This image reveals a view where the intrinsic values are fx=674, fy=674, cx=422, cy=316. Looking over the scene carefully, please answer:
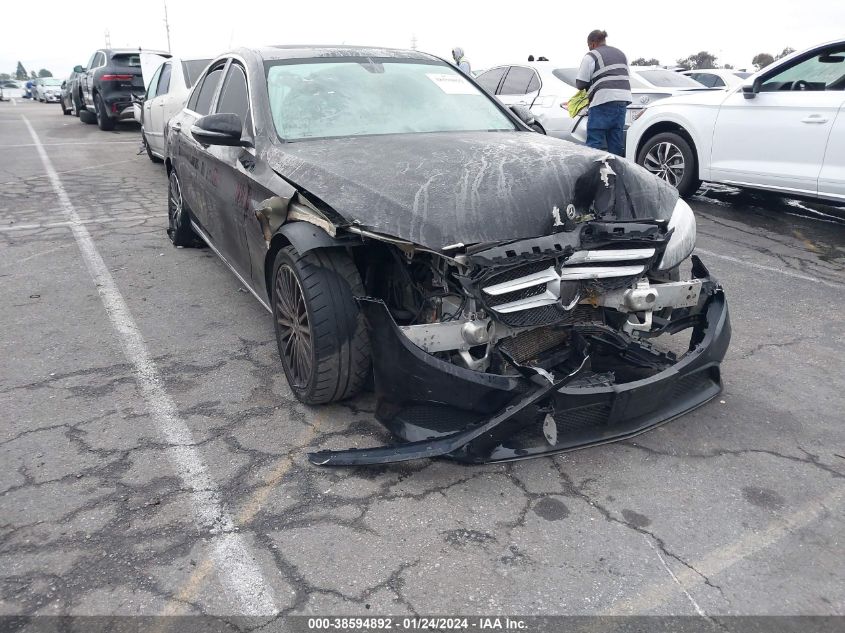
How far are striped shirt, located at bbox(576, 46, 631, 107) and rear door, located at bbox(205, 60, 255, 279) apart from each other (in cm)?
478

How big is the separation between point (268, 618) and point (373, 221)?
5.04 feet

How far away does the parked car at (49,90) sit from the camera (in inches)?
1548

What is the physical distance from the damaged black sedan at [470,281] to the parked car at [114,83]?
13.4 metres

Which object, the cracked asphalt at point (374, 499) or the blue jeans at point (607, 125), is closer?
the cracked asphalt at point (374, 499)

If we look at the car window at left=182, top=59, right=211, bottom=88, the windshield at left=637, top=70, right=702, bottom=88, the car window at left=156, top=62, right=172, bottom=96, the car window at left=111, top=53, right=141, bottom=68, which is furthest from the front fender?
the car window at left=111, top=53, right=141, bottom=68

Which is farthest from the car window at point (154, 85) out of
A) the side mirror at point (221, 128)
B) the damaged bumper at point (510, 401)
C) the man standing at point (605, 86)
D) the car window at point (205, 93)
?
the damaged bumper at point (510, 401)

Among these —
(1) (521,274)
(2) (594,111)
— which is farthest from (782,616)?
(2) (594,111)


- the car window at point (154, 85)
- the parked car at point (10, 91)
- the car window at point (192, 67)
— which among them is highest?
the car window at point (192, 67)

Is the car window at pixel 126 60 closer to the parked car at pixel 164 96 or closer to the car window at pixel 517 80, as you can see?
the parked car at pixel 164 96

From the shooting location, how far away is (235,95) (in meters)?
4.33

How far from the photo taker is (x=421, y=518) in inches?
103

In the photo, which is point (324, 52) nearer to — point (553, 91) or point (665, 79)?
point (553, 91)

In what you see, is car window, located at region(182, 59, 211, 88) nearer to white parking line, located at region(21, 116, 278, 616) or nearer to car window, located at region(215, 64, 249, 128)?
white parking line, located at region(21, 116, 278, 616)

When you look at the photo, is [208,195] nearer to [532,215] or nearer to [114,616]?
[532,215]
